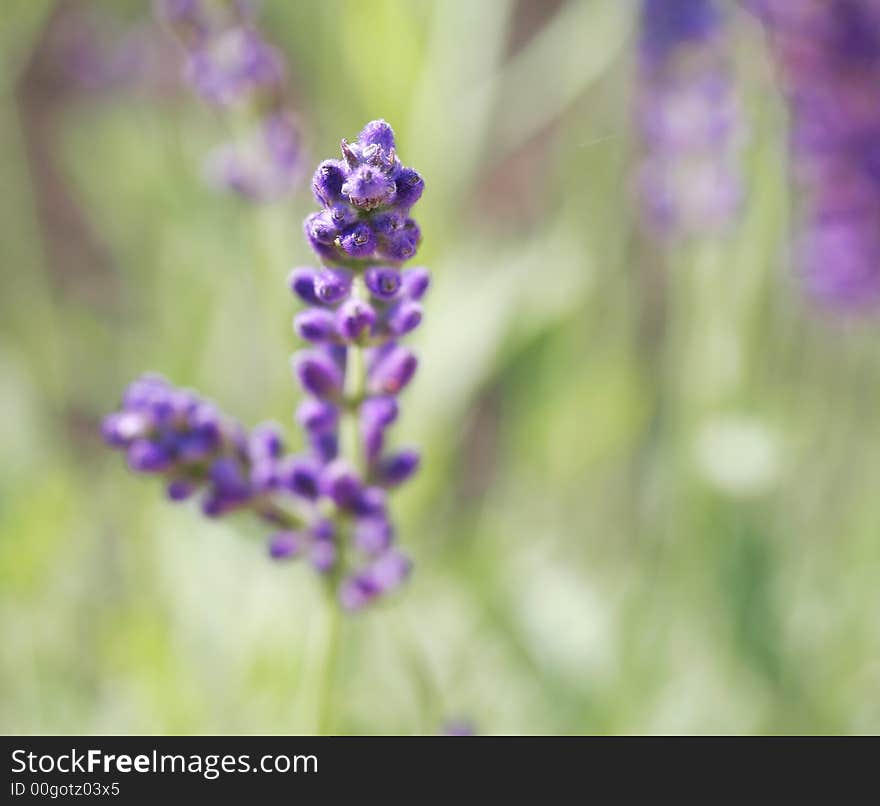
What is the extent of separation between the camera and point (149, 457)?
3.16 feet

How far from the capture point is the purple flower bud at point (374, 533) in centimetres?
99

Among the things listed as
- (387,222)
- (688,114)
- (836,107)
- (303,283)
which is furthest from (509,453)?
(387,222)

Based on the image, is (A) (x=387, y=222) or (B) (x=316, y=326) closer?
(A) (x=387, y=222)

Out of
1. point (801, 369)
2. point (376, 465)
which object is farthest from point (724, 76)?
point (376, 465)

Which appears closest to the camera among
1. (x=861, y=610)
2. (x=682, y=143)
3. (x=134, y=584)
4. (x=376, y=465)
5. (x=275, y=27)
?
(x=376, y=465)

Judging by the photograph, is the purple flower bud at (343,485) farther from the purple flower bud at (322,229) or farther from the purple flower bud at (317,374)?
the purple flower bud at (322,229)

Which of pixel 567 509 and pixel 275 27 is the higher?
pixel 275 27

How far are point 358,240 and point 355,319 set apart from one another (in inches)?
3.4

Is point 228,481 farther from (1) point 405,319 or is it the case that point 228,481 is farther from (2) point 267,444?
(1) point 405,319

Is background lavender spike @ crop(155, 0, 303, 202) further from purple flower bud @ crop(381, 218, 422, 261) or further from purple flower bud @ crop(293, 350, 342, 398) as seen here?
purple flower bud @ crop(381, 218, 422, 261)

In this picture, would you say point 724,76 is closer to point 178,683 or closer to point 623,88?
point 623,88

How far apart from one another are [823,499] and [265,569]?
1.17 meters

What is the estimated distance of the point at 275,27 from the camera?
241 centimetres

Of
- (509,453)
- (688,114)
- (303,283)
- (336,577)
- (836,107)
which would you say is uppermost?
(688,114)
